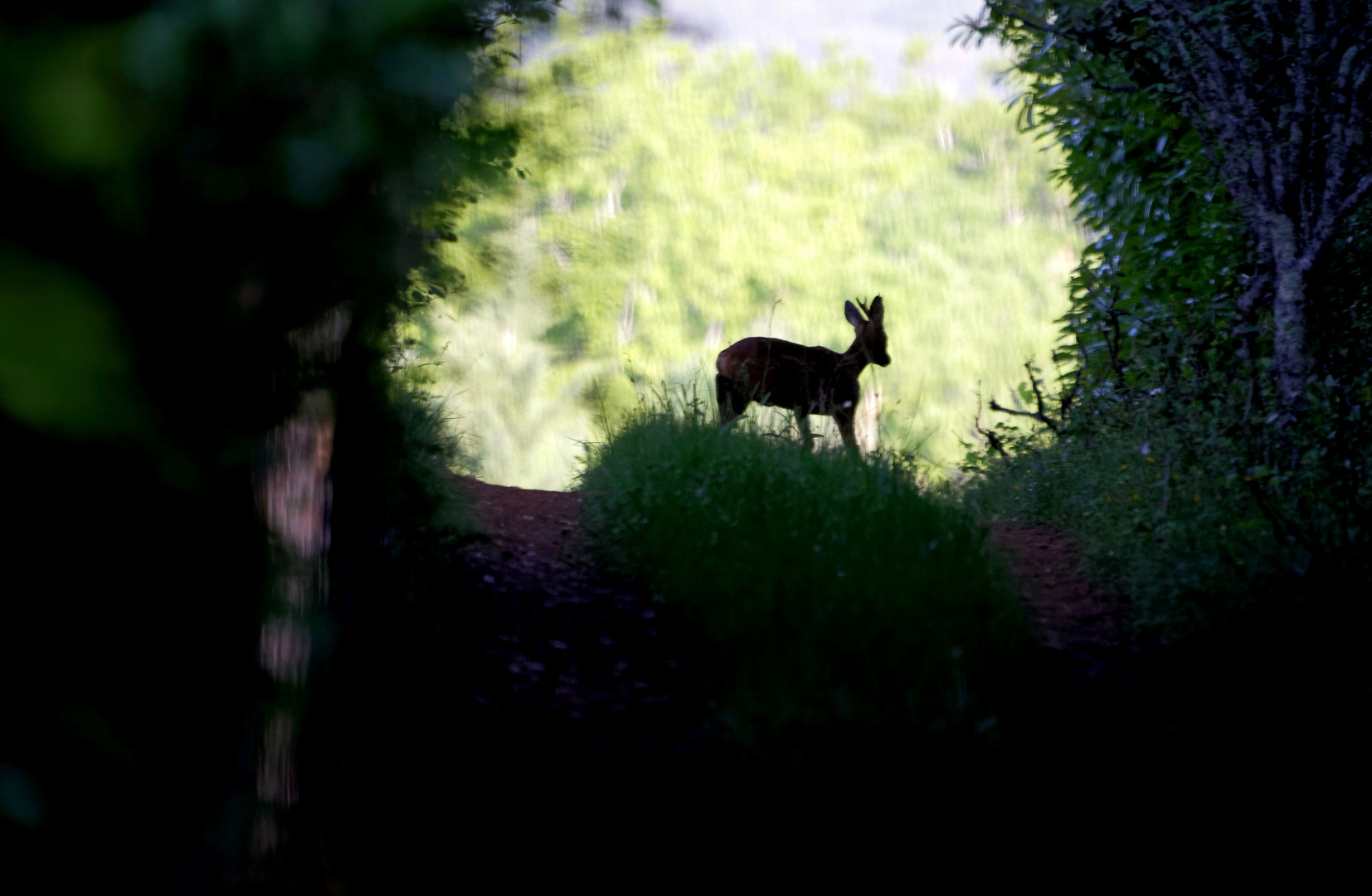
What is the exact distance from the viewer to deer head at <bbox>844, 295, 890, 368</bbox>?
7367mm

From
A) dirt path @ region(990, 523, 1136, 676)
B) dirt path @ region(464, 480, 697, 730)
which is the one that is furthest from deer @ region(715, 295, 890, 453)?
dirt path @ region(464, 480, 697, 730)

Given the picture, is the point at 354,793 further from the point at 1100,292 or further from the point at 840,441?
the point at 1100,292

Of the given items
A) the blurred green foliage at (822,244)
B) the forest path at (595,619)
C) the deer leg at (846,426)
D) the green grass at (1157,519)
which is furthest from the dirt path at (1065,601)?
the blurred green foliage at (822,244)

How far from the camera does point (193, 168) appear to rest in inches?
29.3

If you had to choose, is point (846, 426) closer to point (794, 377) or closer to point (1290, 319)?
point (794, 377)

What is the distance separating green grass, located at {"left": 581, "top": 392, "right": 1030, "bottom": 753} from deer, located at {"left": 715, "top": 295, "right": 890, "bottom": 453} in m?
0.56

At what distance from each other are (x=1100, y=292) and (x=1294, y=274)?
2.88m

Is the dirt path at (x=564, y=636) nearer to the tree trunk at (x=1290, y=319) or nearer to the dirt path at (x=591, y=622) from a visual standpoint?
the dirt path at (x=591, y=622)

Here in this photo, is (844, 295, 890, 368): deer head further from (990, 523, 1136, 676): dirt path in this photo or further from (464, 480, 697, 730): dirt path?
(464, 480, 697, 730): dirt path

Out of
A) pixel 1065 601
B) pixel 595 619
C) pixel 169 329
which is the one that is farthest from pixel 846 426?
pixel 169 329

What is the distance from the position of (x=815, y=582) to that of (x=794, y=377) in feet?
10.3

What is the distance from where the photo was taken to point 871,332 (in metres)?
7.41

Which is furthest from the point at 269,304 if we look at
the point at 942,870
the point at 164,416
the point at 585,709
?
the point at 585,709

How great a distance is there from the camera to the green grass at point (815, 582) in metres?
3.46
